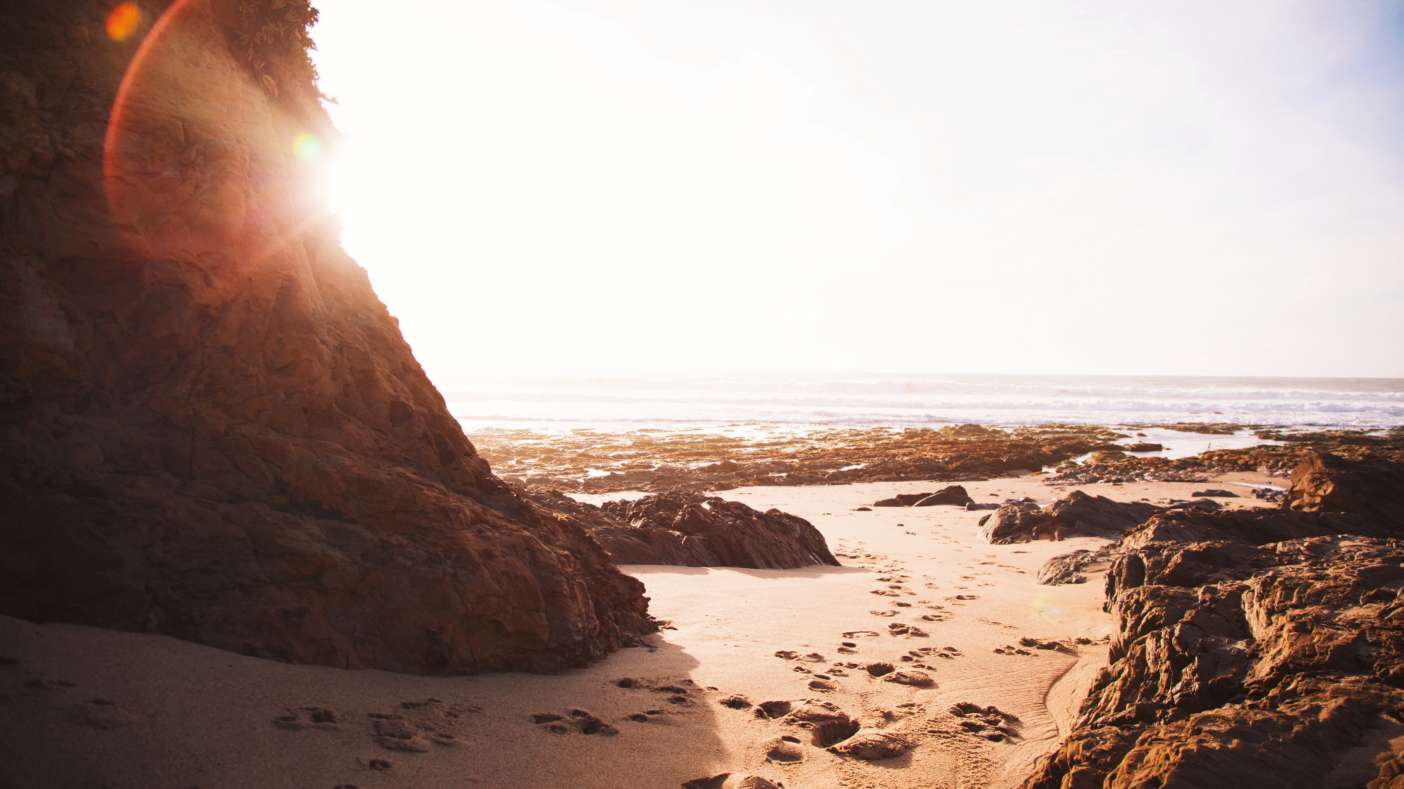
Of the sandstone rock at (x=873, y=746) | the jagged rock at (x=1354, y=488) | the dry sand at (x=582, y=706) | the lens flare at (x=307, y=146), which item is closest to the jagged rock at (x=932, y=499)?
the jagged rock at (x=1354, y=488)

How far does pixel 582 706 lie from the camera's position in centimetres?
507

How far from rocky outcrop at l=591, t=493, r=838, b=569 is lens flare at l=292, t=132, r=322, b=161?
19.4 ft

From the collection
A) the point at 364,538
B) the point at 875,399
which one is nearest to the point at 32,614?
the point at 364,538

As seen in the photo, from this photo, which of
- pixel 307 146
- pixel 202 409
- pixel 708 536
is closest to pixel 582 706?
pixel 202 409

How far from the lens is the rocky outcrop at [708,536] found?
424 inches

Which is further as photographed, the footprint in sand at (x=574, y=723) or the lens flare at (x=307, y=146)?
the lens flare at (x=307, y=146)

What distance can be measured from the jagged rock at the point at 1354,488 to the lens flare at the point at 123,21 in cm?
1334

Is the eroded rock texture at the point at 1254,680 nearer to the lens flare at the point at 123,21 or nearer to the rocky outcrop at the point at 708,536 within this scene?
the rocky outcrop at the point at 708,536

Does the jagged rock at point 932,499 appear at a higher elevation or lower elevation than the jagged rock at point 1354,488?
lower

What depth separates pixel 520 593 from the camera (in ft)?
18.8

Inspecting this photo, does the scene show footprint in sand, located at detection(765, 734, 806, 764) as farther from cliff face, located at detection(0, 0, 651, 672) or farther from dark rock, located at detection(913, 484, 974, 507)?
dark rock, located at detection(913, 484, 974, 507)

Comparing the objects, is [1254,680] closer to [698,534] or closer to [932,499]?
[698,534]

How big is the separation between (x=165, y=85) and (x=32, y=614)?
3.65 metres

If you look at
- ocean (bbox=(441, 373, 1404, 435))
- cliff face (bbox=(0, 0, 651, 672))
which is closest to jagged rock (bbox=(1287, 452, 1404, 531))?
cliff face (bbox=(0, 0, 651, 672))
